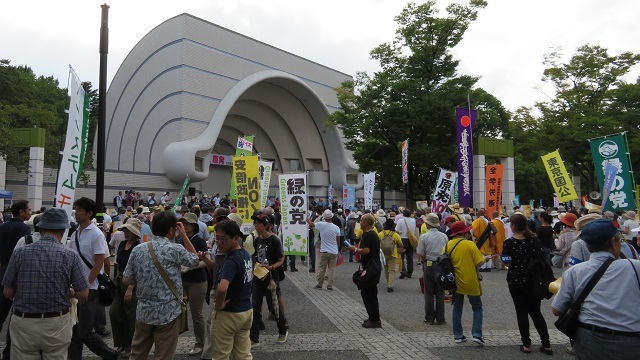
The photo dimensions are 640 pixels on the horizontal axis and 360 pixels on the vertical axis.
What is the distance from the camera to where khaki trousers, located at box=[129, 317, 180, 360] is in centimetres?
389

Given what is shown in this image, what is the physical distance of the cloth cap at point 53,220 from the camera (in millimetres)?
3764

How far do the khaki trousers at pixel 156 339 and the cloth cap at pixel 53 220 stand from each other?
3.36 ft

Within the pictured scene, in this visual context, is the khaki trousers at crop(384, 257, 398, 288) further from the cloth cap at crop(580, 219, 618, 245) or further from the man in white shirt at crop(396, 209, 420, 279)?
the cloth cap at crop(580, 219, 618, 245)

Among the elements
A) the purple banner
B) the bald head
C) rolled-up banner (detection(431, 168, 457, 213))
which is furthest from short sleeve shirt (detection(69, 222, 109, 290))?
the purple banner

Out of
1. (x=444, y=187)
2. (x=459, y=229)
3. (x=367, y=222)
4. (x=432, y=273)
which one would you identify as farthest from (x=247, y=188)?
(x=444, y=187)

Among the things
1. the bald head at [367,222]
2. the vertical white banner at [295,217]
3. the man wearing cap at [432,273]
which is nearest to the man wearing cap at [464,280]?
the man wearing cap at [432,273]

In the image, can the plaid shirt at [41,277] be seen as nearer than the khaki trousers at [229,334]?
Yes

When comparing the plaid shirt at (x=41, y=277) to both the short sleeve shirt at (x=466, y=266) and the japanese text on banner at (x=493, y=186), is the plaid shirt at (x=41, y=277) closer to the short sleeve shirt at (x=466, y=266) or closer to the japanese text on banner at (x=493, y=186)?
the short sleeve shirt at (x=466, y=266)

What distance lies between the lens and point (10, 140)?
18.2m

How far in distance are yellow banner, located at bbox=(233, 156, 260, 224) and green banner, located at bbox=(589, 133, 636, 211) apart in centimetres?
795

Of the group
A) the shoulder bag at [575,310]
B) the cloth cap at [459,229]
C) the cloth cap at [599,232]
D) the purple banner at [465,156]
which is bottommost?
the shoulder bag at [575,310]

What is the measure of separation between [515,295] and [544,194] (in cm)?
5170

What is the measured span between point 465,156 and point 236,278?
49.8 feet

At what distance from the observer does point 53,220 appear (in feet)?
12.5
